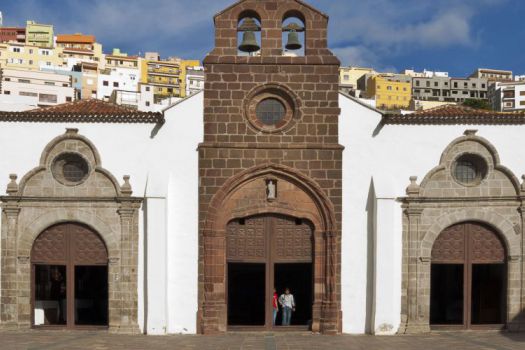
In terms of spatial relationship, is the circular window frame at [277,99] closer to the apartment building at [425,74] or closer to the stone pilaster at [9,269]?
the stone pilaster at [9,269]

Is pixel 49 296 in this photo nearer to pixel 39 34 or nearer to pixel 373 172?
pixel 373 172

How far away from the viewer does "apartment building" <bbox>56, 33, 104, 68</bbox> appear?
83312 millimetres

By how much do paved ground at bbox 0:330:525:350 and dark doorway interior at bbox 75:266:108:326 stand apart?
5.01ft

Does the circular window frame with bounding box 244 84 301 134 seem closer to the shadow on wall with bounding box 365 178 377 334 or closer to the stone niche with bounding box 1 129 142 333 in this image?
the shadow on wall with bounding box 365 178 377 334

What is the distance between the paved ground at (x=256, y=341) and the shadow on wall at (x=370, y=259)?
621 millimetres

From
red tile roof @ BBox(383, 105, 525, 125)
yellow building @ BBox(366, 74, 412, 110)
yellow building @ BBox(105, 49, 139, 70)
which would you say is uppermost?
yellow building @ BBox(105, 49, 139, 70)

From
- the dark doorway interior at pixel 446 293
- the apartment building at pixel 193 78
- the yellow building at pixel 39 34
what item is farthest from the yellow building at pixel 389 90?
the dark doorway interior at pixel 446 293

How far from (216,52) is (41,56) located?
73.7m

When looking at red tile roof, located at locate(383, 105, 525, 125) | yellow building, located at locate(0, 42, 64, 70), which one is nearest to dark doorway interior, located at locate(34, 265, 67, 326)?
red tile roof, located at locate(383, 105, 525, 125)

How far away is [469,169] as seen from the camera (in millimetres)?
14438

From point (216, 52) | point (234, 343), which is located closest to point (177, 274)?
point (234, 343)

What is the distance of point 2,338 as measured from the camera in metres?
13.0

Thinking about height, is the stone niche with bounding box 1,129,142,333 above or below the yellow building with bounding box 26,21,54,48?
below

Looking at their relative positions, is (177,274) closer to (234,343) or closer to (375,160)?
(234,343)
